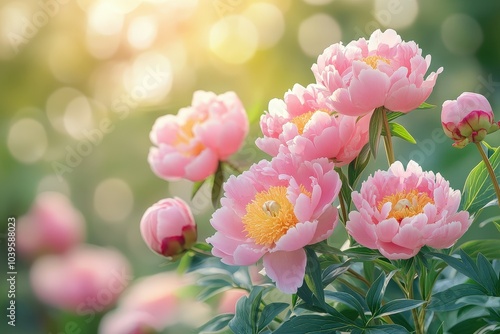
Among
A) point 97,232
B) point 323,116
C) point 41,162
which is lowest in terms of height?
point 97,232

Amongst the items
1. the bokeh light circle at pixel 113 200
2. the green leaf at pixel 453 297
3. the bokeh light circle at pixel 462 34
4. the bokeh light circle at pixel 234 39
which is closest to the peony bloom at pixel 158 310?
the green leaf at pixel 453 297

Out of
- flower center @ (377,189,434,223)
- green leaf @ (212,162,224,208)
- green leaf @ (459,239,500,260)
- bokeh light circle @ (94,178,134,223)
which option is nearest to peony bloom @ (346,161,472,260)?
flower center @ (377,189,434,223)

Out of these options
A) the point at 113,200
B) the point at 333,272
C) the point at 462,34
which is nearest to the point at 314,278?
the point at 333,272

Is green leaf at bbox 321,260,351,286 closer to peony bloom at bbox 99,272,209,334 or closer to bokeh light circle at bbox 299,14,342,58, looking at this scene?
peony bloom at bbox 99,272,209,334

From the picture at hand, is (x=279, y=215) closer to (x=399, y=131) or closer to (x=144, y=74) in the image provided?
(x=399, y=131)

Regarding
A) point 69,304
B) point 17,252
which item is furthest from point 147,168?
point 69,304

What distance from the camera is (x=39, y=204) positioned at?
93cm

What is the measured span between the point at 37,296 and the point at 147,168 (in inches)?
17.4

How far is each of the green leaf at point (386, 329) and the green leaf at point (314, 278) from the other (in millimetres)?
46

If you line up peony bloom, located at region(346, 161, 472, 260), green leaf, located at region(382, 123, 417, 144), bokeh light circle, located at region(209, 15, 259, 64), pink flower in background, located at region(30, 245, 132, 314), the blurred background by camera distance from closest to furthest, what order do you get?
peony bloom, located at region(346, 161, 472, 260) → green leaf, located at region(382, 123, 417, 144) → pink flower in background, located at region(30, 245, 132, 314) → the blurred background → bokeh light circle, located at region(209, 15, 259, 64)

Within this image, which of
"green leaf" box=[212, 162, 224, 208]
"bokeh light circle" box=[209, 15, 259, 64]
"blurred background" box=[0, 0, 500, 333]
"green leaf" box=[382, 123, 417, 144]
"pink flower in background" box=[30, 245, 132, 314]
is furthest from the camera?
"bokeh light circle" box=[209, 15, 259, 64]

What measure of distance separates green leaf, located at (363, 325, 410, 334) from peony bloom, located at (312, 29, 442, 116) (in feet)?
0.48

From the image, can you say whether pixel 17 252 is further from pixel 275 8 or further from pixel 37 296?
pixel 275 8

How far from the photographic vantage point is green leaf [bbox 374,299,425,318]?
1.73 ft
